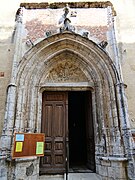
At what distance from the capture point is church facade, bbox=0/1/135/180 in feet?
11.0

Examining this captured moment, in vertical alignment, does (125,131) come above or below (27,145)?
above

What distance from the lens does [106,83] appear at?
13.0 feet

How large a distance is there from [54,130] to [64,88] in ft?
3.88

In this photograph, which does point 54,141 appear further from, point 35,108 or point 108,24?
point 108,24

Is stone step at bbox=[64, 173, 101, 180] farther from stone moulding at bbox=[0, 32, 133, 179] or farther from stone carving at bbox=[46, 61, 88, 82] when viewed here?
stone carving at bbox=[46, 61, 88, 82]

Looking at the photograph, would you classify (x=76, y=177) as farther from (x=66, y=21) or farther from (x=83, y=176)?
(x=66, y=21)

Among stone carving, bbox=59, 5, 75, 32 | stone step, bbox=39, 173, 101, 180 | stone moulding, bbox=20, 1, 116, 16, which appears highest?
stone moulding, bbox=20, 1, 116, 16

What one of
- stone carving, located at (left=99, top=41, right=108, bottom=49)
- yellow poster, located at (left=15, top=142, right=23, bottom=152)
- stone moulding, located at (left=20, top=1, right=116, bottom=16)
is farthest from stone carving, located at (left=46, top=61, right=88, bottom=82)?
yellow poster, located at (left=15, top=142, right=23, bottom=152)

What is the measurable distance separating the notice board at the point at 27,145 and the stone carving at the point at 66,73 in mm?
1891

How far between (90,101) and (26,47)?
93.5 inches

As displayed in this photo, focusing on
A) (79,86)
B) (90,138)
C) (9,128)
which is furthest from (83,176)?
(79,86)

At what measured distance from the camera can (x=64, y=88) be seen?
14.2 feet

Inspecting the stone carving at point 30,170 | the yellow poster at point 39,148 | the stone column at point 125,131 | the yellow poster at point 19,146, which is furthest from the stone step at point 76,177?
the yellow poster at point 19,146

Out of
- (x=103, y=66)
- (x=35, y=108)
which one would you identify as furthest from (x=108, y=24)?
(x=35, y=108)
